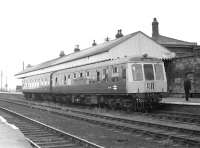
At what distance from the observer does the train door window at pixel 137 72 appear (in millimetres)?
19328

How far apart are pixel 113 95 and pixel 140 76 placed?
7.14ft

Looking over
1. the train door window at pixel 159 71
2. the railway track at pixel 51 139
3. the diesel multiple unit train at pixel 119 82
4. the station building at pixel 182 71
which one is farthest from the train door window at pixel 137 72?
the railway track at pixel 51 139

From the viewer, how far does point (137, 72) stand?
19484mm

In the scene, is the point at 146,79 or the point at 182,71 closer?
the point at 146,79

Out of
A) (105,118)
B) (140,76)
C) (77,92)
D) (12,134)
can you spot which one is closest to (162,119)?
(105,118)

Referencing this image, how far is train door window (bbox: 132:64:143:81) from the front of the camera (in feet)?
63.4

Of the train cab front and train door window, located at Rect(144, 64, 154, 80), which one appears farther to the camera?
train door window, located at Rect(144, 64, 154, 80)

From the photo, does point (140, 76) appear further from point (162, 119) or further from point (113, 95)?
point (162, 119)

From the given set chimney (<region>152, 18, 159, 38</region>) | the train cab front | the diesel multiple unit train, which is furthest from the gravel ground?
chimney (<region>152, 18, 159, 38</region>)

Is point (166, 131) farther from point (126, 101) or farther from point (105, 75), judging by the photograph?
point (105, 75)

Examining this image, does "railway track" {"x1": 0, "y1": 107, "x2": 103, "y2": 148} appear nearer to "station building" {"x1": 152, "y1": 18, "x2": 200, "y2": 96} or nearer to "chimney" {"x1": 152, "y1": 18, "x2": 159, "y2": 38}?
"station building" {"x1": 152, "y1": 18, "x2": 200, "y2": 96}

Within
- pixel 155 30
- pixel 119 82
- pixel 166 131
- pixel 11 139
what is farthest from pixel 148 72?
pixel 155 30

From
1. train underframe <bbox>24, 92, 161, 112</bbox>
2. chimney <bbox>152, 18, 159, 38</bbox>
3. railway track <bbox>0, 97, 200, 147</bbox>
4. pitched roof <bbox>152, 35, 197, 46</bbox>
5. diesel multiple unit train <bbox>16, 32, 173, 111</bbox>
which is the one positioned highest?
chimney <bbox>152, 18, 159, 38</bbox>

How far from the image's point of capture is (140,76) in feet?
64.1
